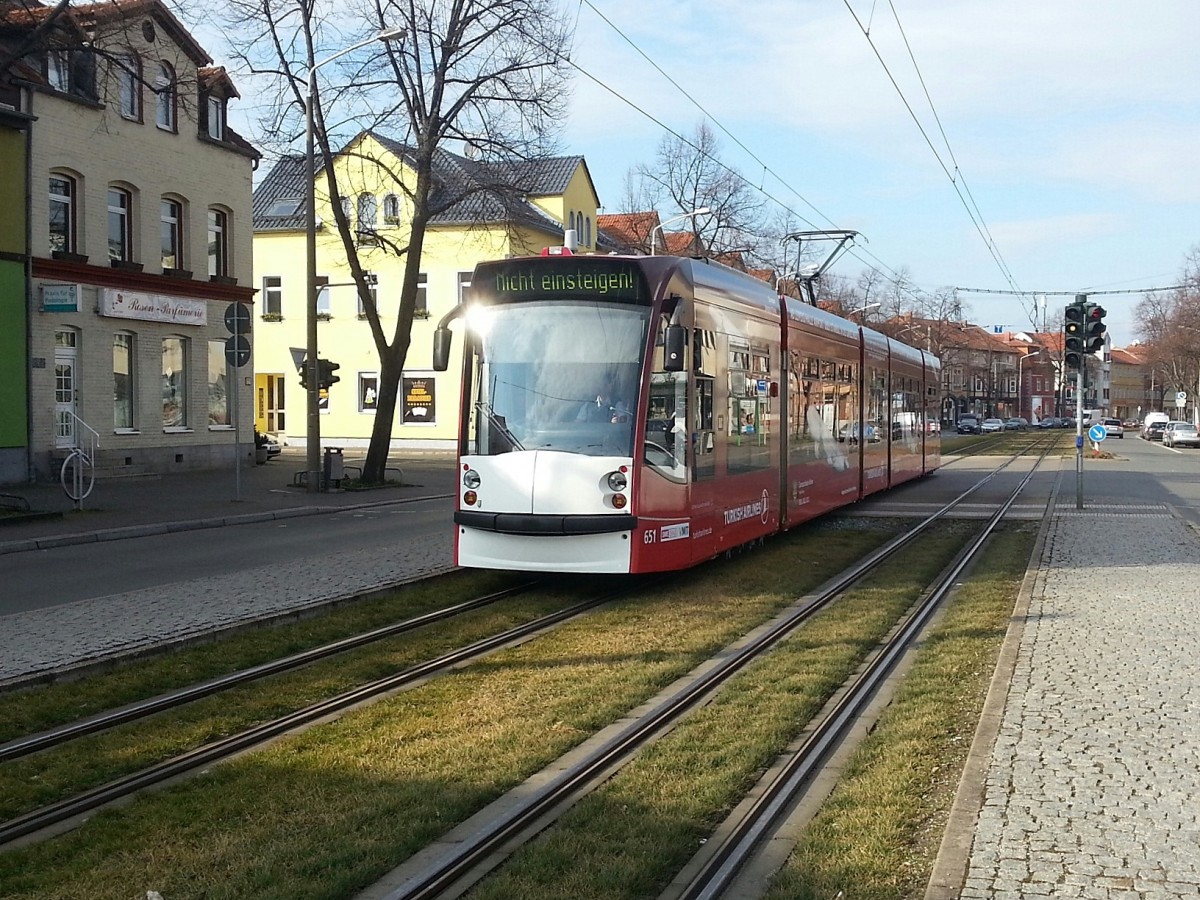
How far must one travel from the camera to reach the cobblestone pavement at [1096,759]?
4543mm

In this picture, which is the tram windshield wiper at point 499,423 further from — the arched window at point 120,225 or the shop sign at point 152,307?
the arched window at point 120,225

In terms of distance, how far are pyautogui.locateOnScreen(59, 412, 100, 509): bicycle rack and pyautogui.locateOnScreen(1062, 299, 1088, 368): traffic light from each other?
16.1m

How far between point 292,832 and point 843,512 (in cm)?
1775

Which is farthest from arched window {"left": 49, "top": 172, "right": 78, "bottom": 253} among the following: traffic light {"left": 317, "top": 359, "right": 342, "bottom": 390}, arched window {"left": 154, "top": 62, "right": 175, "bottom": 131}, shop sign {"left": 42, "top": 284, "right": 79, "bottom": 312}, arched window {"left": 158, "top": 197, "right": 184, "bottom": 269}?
traffic light {"left": 317, "top": 359, "right": 342, "bottom": 390}

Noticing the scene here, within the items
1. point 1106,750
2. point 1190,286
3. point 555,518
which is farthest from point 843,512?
point 1190,286

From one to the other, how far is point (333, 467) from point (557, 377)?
15102 millimetres

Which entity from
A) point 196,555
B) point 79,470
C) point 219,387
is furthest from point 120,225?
point 196,555

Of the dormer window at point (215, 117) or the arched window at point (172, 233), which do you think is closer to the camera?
the arched window at point (172, 233)

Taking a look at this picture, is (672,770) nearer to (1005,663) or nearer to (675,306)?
(1005,663)

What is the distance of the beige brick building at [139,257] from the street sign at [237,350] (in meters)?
2.53

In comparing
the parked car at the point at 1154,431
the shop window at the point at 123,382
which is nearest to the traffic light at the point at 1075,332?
the shop window at the point at 123,382

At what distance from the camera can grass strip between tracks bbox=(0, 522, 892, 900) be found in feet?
15.1

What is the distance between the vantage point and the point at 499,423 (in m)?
11.5

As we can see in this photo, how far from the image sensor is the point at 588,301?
11.5 metres
